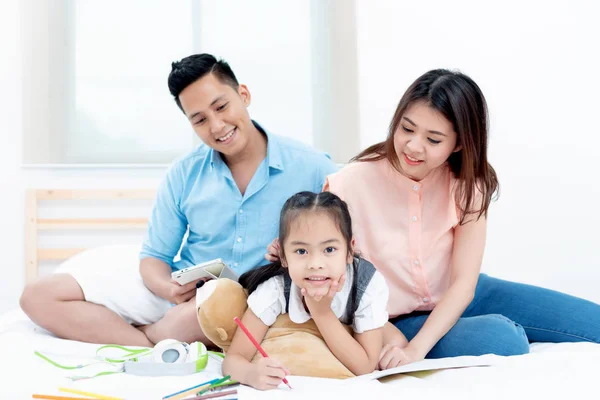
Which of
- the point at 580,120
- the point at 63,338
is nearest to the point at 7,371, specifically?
the point at 63,338

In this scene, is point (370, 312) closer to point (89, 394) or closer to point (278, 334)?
point (278, 334)

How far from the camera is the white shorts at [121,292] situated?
5.63 ft

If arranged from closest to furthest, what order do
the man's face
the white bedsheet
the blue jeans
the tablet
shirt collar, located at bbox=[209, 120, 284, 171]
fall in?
the white bedsheet → the blue jeans → the tablet → the man's face → shirt collar, located at bbox=[209, 120, 284, 171]

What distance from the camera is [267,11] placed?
3.09 m

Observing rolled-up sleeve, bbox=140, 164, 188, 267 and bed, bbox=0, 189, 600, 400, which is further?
rolled-up sleeve, bbox=140, 164, 188, 267

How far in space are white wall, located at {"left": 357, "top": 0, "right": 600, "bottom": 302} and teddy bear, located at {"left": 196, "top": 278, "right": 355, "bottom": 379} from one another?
1.88 metres

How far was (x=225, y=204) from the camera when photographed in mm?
1737

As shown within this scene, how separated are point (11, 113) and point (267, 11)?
1.24m

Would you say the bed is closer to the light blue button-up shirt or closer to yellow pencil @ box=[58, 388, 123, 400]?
yellow pencil @ box=[58, 388, 123, 400]

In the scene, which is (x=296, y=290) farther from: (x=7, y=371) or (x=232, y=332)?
(x=7, y=371)

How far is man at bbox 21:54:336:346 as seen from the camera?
1.65 metres

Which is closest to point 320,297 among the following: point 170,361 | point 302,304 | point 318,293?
point 318,293

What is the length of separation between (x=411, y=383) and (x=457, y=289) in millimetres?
396

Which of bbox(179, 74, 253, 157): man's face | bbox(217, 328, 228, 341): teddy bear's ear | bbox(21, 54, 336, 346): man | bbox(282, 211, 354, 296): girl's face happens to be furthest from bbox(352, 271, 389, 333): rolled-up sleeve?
bbox(179, 74, 253, 157): man's face
